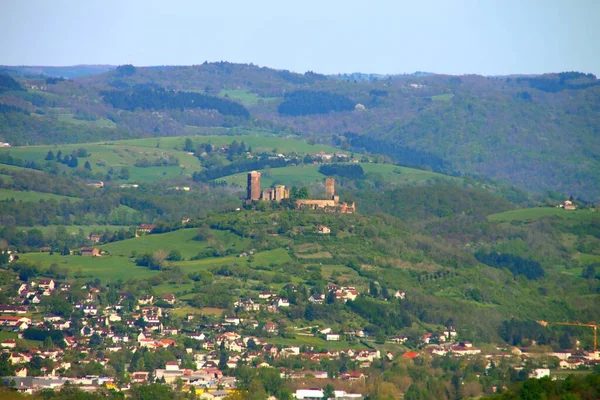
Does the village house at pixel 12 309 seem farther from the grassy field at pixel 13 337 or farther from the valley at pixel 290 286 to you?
the grassy field at pixel 13 337

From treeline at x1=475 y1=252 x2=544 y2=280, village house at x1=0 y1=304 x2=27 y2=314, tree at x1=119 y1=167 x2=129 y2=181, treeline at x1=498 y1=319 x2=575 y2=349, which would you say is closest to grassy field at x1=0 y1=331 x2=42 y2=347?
village house at x1=0 y1=304 x2=27 y2=314

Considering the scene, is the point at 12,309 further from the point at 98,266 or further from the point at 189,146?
the point at 189,146

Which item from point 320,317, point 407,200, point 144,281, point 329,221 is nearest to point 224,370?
point 320,317

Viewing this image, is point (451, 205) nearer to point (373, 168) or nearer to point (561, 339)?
point (373, 168)

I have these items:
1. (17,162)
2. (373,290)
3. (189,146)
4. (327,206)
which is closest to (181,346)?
(373,290)

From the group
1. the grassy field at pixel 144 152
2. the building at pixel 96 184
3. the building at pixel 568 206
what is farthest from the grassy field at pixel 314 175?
the building at pixel 568 206

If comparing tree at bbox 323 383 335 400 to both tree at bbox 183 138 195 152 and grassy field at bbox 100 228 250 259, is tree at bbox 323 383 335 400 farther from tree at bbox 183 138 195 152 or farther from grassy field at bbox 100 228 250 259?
tree at bbox 183 138 195 152

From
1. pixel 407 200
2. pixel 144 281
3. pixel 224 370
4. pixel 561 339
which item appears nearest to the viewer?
pixel 224 370
